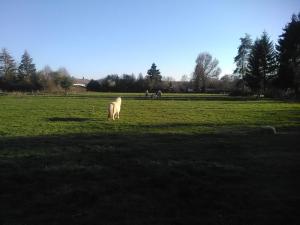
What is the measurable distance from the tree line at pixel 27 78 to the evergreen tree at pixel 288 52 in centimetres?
5015

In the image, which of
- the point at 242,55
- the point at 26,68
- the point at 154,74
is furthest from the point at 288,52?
the point at 26,68

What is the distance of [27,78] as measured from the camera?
332ft

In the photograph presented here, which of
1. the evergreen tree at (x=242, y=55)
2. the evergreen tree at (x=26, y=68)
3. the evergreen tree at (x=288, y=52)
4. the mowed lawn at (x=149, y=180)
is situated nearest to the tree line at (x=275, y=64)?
the evergreen tree at (x=288, y=52)

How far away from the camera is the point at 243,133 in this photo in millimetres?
16484

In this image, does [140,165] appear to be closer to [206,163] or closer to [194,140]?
[206,163]

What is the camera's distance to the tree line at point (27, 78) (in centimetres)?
9256

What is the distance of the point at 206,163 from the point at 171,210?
376 cm

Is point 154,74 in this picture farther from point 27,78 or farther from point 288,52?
point 288,52

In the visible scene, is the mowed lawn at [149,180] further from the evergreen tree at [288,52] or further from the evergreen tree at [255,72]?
the evergreen tree at [255,72]

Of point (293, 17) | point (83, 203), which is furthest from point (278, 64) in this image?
point (83, 203)

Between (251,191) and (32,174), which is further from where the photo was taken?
(32,174)

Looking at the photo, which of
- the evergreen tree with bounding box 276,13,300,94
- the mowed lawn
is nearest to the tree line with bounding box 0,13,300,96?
the evergreen tree with bounding box 276,13,300,94

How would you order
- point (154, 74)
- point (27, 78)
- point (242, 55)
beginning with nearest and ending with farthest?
1. point (242, 55)
2. point (27, 78)
3. point (154, 74)

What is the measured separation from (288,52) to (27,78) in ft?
228
